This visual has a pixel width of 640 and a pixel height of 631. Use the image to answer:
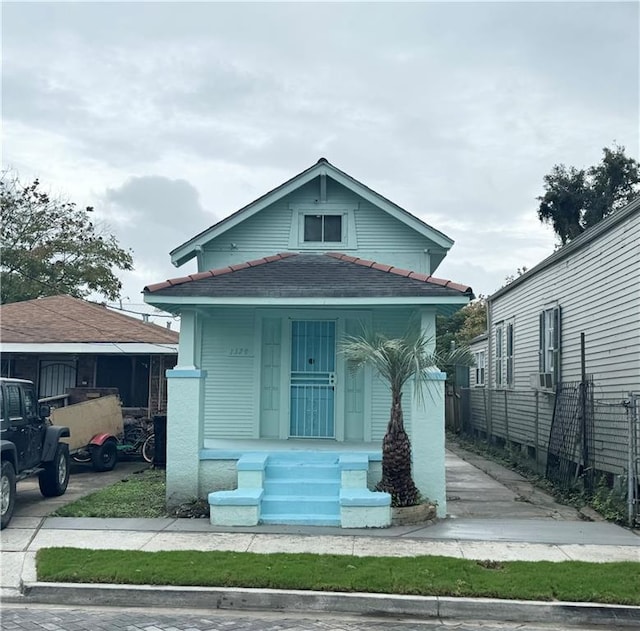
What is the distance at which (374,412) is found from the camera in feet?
41.8

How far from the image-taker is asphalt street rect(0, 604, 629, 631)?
6.12 m

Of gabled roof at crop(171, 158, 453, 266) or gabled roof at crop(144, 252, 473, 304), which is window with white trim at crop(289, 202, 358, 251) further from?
gabled roof at crop(144, 252, 473, 304)

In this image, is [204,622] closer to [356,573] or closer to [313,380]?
[356,573]

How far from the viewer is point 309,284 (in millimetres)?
11078

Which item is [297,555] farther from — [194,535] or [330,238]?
[330,238]

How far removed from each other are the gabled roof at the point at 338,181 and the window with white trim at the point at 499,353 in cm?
895

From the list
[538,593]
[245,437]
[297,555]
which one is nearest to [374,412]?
[245,437]

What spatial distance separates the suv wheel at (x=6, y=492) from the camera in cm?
927

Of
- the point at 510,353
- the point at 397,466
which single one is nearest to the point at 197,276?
the point at 397,466

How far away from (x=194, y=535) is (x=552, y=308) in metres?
10.2

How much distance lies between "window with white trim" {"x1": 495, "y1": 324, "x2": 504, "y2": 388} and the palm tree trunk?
12.1m

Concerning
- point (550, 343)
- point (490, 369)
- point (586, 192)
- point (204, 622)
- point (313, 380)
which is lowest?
point (204, 622)

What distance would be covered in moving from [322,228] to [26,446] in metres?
6.37

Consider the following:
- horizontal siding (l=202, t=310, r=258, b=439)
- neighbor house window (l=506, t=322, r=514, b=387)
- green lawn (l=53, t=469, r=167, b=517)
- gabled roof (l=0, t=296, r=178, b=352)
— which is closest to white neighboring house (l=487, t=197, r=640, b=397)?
neighbor house window (l=506, t=322, r=514, b=387)
